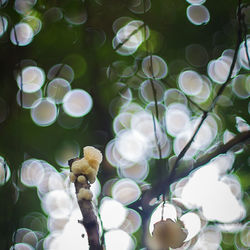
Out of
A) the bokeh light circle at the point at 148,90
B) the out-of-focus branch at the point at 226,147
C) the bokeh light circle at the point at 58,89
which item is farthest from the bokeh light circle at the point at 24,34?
the out-of-focus branch at the point at 226,147

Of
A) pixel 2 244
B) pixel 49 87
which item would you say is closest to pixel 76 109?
pixel 49 87

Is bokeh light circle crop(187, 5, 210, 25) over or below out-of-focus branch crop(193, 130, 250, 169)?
over

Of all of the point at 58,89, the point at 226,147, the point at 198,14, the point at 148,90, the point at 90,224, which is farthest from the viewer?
the point at 58,89

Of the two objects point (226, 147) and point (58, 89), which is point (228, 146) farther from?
point (58, 89)

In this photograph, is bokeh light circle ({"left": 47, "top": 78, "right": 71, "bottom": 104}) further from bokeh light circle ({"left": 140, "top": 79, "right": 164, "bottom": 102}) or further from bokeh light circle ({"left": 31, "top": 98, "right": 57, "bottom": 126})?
bokeh light circle ({"left": 140, "top": 79, "right": 164, "bottom": 102})

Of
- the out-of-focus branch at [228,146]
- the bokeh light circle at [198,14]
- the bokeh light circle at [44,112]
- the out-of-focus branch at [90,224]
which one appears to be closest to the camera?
the out-of-focus branch at [90,224]

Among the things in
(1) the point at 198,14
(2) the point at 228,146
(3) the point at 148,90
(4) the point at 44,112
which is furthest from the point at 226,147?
(4) the point at 44,112

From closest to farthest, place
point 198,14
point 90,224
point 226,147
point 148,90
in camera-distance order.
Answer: point 90,224 → point 226,147 → point 198,14 → point 148,90

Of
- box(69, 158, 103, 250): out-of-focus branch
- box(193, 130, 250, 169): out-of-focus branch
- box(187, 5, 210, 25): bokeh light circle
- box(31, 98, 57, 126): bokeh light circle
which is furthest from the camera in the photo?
box(31, 98, 57, 126): bokeh light circle

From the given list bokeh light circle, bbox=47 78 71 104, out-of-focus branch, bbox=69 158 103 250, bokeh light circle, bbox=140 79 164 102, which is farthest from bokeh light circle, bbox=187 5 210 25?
out-of-focus branch, bbox=69 158 103 250

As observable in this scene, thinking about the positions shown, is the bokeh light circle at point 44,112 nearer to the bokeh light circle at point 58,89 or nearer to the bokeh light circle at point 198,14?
the bokeh light circle at point 58,89

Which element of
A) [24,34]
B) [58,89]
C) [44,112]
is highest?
[24,34]
